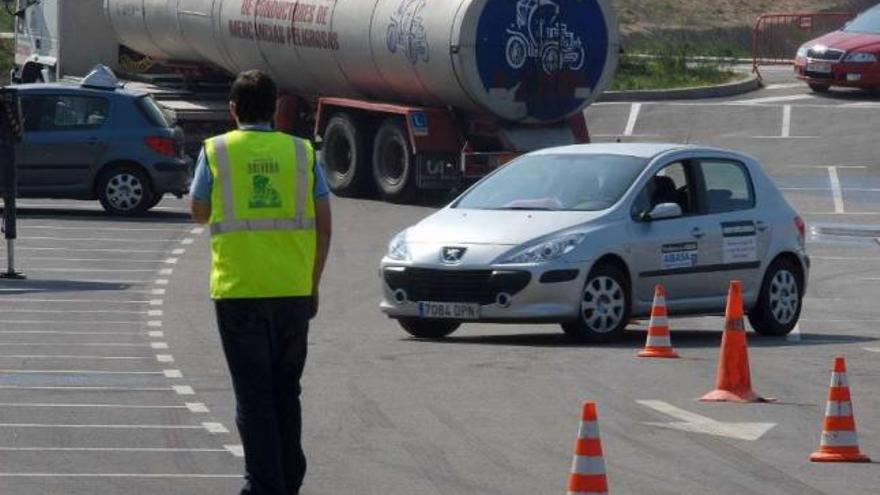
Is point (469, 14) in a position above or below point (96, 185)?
above

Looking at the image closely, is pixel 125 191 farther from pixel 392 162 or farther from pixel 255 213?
pixel 255 213

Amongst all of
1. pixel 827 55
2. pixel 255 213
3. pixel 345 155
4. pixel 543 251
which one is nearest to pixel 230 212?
pixel 255 213

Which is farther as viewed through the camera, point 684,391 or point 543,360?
point 543,360

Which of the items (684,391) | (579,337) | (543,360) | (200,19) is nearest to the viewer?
(684,391)

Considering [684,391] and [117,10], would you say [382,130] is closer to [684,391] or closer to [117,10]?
[117,10]

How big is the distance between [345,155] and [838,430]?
831 inches

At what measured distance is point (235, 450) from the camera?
10859mm

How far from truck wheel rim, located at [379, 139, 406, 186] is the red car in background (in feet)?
44.7

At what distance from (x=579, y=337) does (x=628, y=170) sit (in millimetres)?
1513

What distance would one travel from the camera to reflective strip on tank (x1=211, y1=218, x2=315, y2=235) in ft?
29.1

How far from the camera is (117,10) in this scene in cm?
3788

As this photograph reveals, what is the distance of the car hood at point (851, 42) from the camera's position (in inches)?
1625

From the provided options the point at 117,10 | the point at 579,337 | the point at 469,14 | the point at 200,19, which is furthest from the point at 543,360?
the point at 117,10

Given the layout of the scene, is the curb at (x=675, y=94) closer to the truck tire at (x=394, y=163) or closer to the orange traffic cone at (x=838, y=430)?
the truck tire at (x=394, y=163)
